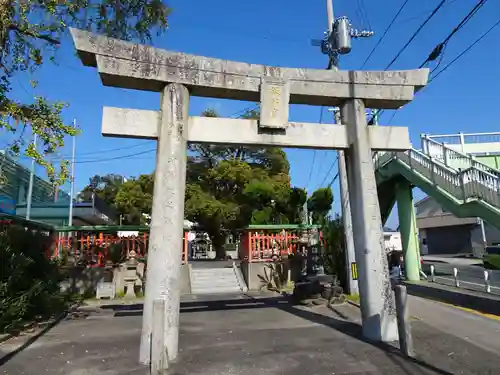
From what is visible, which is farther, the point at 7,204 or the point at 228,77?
the point at 7,204

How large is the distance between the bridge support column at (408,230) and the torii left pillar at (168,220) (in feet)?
37.0

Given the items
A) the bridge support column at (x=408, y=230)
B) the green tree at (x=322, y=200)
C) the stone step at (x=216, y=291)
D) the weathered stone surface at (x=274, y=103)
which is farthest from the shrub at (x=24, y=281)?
the green tree at (x=322, y=200)

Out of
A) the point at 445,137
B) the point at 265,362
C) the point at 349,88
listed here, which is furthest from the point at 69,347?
the point at 445,137

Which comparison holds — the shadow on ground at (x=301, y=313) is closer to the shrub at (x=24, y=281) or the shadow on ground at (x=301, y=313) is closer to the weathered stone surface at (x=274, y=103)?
the shrub at (x=24, y=281)

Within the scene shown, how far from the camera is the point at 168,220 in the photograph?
6555 millimetres

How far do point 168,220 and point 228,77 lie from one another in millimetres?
2999

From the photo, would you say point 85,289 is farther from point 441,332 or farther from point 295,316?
point 441,332

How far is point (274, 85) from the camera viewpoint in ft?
25.2

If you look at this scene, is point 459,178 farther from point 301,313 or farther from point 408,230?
point 301,313

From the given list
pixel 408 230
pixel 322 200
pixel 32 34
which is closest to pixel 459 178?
pixel 408 230

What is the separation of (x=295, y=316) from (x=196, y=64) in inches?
250

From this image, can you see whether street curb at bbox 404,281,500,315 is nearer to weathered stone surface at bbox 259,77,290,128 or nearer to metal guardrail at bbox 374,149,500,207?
metal guardrail at bbox 374,149,500,207

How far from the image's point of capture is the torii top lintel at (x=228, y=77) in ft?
22.1

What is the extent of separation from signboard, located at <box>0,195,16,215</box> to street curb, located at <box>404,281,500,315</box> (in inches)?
560
